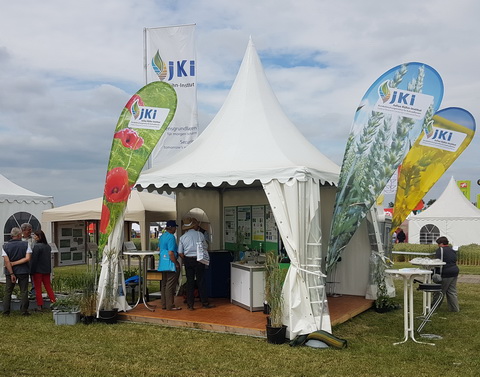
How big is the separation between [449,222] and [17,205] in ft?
56.5

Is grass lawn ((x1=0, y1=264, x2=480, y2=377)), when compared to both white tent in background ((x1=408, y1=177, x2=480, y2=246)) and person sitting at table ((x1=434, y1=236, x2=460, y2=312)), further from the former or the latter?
white tent in background ((x1=408, y1=177, x2=480, y2=246))

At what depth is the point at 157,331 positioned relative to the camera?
6766 millimetres

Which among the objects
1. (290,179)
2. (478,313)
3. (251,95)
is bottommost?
(478,313)

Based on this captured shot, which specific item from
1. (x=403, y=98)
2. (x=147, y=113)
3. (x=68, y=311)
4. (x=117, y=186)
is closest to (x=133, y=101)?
(x=147, y=113)

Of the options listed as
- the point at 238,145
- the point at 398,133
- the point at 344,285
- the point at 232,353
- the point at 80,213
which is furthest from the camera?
the point at 80,213

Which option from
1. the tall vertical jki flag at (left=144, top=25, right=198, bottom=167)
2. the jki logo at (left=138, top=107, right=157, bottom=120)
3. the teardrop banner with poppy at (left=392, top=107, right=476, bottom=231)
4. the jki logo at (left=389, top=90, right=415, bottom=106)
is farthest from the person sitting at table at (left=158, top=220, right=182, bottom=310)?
the teardrop banner with poppy at (left=392, top=107, right=476, bottom=231)

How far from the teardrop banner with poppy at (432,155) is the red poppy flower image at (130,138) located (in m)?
4.61

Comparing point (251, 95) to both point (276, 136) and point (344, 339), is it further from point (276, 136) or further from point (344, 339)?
point (344, 339)

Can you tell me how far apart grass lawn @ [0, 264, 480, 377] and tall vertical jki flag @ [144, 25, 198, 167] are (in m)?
3.92

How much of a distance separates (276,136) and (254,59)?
6.12 feet

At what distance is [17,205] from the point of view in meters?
13.7

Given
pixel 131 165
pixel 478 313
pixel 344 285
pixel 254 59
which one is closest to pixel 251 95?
pixel 254 59

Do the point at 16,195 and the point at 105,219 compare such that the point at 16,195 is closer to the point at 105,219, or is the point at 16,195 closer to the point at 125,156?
the point at 105,219

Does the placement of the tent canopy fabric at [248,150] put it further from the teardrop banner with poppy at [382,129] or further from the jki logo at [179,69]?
the jki logo at [179,69]
